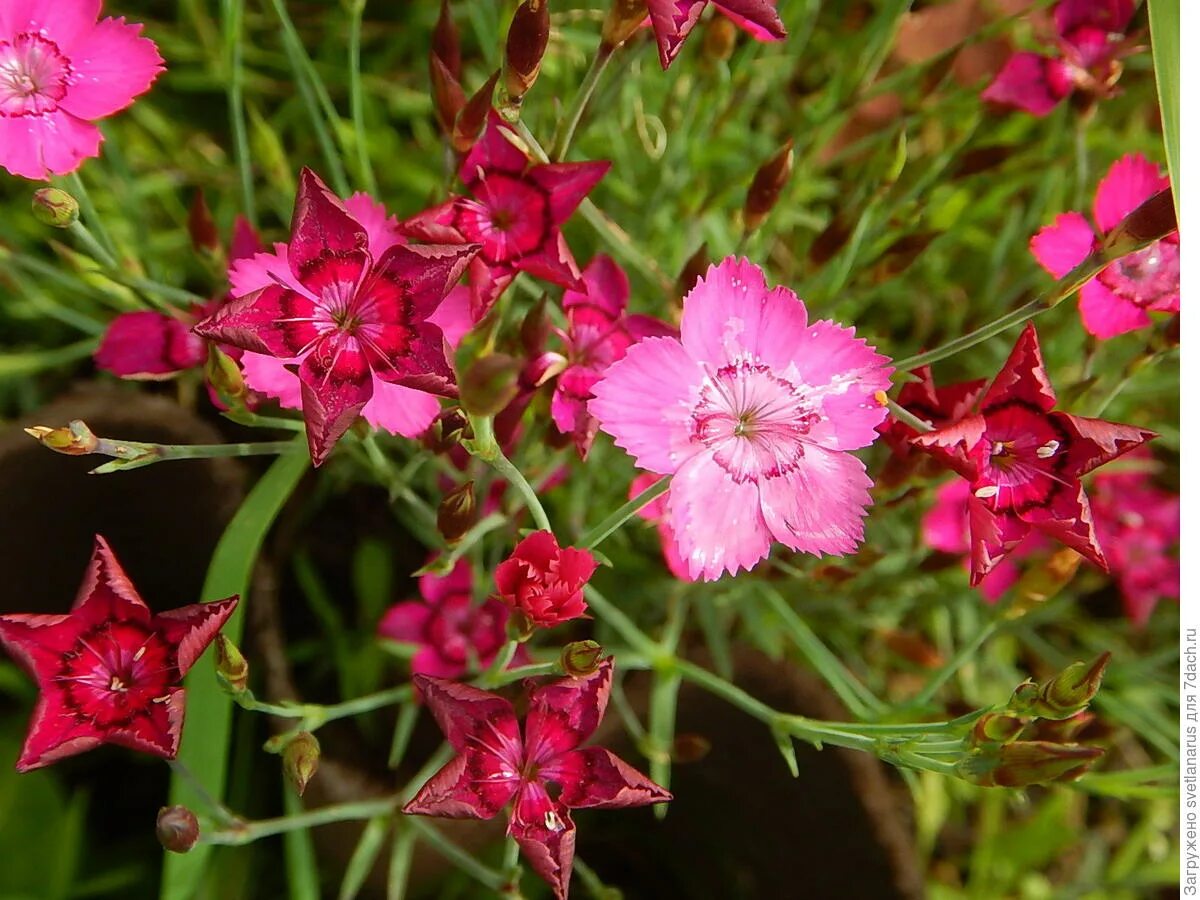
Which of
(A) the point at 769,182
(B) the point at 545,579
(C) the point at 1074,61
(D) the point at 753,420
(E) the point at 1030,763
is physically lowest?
(E) the point at 1030,763

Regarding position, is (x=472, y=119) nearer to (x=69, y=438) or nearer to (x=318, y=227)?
(x=318, y=227)

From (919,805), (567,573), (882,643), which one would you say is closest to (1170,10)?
(567,573)

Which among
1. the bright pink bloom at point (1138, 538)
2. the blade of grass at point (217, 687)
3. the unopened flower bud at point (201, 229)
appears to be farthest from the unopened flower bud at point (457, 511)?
the bright pink bloom at point (1138, 538)

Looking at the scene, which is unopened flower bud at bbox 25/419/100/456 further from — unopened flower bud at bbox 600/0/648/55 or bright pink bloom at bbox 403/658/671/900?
unopened flower bud at bbox 600/0/648/55

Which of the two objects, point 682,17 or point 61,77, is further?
point 61,77

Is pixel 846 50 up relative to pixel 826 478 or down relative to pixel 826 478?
up

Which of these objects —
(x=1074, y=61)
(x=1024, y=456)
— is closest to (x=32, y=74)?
(x=1024, y=456)

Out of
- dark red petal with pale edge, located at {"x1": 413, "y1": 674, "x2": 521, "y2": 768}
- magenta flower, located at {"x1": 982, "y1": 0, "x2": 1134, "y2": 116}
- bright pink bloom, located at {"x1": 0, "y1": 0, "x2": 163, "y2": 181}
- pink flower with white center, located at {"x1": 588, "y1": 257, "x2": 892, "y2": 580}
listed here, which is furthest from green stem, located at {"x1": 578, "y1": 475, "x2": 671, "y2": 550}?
magenta flower, located at {"x1": 982, "y1": 0, "x2": 1134, "y2": 116}

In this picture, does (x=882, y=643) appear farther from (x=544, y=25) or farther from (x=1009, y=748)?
(x=544, y=25)
